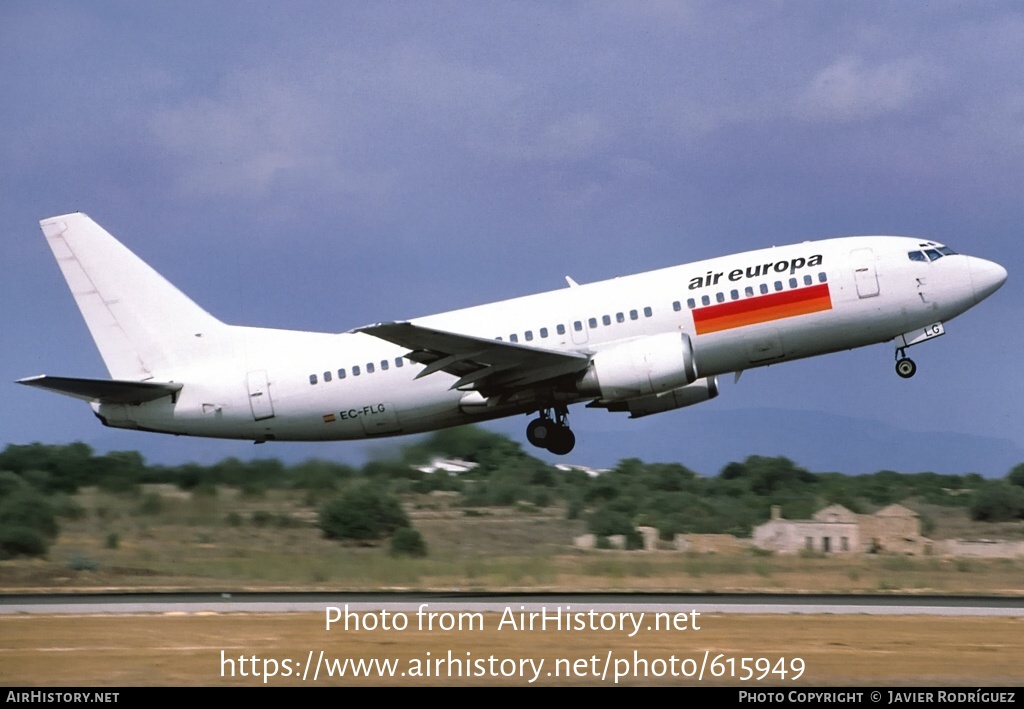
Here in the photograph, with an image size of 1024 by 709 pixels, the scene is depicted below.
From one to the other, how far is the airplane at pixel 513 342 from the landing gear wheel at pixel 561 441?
0.15 feet

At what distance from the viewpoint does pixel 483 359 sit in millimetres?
28875

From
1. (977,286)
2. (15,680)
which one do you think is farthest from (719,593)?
(15,680)

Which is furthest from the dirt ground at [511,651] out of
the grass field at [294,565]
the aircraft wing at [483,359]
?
the aircraft wing at [483,359]

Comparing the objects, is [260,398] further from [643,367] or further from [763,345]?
[763,345]

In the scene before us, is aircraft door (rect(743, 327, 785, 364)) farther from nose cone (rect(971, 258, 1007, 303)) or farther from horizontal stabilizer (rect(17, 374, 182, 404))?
horizontal stabilizer (rect(17, 374, 182, 404))

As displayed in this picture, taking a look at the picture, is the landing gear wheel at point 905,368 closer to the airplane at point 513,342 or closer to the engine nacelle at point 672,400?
the airplane at point 513,342

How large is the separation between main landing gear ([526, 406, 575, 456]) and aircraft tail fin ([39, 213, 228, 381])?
7.82m

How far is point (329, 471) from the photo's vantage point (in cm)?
3109

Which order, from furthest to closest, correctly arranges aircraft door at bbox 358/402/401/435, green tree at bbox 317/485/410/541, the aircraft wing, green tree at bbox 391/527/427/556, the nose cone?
1. green tree at bbox 391/527/427/556
2. green tree at bbox 317/485/410/541
3. aircraft door at bbox 358/402/401/435
4. the nose cone
5. the aircraft wing

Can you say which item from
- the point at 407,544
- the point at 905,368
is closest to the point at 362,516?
the point at 407,544

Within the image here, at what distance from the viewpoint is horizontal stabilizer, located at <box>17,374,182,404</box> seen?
29.5m

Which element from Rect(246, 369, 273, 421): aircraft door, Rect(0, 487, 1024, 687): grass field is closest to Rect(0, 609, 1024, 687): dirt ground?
Rect(0, 487, 1024, 687): grass field

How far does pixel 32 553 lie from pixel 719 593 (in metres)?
17.6

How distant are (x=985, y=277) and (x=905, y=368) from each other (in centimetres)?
262
